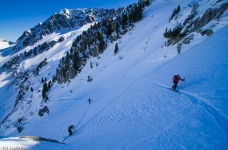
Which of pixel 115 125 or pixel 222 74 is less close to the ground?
pixel 222 74

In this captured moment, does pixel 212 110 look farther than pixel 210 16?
No

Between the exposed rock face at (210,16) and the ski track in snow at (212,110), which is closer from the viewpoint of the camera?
the ski track in snow at (212,110)

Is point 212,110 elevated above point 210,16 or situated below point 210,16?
below

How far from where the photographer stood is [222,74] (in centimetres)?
965

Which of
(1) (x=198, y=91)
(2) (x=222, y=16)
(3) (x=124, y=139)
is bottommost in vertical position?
(3) (x=124, y=139)

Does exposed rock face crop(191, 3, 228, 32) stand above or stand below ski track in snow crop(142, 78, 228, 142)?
above

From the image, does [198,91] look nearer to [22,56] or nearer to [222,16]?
[222,16]

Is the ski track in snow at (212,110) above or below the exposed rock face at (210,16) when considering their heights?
below

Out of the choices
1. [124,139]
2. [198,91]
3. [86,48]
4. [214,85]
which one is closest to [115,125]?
[124,139]

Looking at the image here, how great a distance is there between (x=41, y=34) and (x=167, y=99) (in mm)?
219327

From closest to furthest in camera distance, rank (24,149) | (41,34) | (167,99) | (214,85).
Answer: (24,149)
(214,85)
(167,99)
(41,34)

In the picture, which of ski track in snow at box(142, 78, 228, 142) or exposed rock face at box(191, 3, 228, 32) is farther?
exposed rock face at box(191, 3, 228, 32)

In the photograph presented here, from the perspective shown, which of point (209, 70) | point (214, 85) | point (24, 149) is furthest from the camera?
point (209, 70)

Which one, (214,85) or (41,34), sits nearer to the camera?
(214,85)
